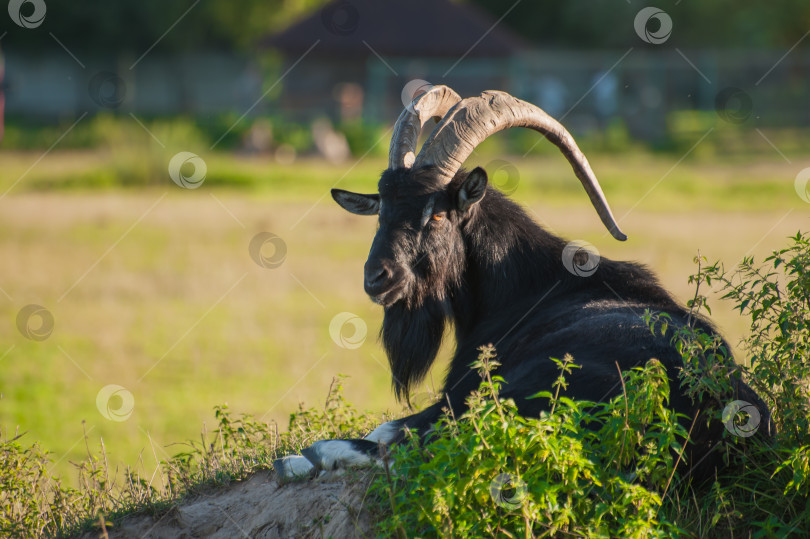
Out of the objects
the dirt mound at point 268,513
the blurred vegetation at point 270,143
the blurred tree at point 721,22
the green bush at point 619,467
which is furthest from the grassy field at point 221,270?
the blurred tree at point 721,22

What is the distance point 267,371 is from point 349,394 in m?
1.67

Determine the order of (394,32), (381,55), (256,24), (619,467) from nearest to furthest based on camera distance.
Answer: (619,467)
(381,55)
(394,32)
(256,24)

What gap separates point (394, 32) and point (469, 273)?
115 ft

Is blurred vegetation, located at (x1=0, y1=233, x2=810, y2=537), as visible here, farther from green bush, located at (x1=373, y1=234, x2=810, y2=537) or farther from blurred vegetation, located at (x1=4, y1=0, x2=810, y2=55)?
blurred vegetation, located at (x1=4, y1=0, x2=810, y2=55)

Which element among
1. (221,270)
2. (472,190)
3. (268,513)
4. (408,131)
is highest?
(221,270)

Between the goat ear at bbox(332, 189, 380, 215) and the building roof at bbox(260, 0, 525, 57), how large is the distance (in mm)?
31639

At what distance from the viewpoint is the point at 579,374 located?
4.52m

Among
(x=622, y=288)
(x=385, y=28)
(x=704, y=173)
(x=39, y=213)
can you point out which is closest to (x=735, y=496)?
(x=622, y=288)

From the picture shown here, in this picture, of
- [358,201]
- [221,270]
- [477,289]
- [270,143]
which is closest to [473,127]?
[358,201]

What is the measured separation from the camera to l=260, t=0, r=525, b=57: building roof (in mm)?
37781

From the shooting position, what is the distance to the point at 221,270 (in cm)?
1872

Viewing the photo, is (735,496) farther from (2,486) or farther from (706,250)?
(706,250)

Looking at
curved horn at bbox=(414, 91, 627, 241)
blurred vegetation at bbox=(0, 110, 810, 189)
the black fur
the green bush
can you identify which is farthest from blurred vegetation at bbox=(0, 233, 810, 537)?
blurred vegetation at bbox=(0, 110, 810, 189)

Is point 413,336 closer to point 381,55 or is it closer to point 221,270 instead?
point 221,270
